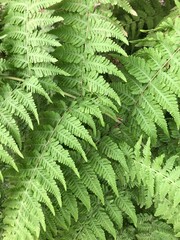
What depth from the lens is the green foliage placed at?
212 cm

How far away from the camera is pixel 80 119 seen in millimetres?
2211

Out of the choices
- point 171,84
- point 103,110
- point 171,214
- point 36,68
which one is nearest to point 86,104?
point 103,110

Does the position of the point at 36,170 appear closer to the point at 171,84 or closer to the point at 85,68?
the point at 85,68

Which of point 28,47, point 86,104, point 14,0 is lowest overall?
point 86,104

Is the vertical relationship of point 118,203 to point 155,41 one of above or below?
below

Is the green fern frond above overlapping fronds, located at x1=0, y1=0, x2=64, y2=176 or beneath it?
beneath

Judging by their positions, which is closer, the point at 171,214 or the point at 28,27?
the point at 28,27

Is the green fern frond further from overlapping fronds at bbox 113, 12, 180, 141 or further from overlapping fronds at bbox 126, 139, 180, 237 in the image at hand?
overlapping fronds at bbox 113, 12, 180, 141

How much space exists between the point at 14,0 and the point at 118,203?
1.38 meters

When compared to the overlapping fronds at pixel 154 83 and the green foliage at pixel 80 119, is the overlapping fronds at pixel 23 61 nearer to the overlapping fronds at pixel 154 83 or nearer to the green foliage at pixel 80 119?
the green foliage at pixel 80 119

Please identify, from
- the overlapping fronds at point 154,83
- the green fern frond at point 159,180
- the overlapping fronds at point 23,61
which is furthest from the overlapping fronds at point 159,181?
the overlapping fronds at point 23,61

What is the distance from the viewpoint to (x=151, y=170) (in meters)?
2.28

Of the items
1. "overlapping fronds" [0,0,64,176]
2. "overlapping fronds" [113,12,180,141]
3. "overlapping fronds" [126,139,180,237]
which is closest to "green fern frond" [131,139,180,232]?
"overlapping fronds" [126,139,180,237]

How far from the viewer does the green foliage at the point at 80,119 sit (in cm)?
A: 212
